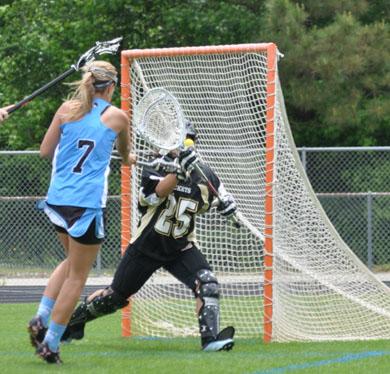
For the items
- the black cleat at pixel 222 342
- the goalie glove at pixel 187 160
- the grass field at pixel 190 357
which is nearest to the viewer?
the grass field at pixel 190 357

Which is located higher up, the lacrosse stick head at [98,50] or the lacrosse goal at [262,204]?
the lacrosse stick head at [98,50]

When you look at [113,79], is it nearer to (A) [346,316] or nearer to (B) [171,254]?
(B) [171,254]

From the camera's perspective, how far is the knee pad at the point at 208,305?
7875 millimetres

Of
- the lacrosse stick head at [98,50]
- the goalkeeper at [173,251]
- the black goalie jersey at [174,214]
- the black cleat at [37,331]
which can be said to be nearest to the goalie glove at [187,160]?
the goalkeeper at [173,251]

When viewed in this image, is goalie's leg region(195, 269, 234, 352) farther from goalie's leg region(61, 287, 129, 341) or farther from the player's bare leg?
the player's bare leg

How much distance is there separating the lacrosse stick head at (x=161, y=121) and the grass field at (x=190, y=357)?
4.53 feet

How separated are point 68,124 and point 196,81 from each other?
227 cm

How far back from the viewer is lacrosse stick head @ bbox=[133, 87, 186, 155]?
25.0ft

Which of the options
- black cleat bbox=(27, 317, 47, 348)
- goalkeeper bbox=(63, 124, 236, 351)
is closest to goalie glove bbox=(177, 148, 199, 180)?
goalkeeper bbox=(63, 124, 236, 351)

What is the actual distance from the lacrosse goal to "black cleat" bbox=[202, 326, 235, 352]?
2.32ft

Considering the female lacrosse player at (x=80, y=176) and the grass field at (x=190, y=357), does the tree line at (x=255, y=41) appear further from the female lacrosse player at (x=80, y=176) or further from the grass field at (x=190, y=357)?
the female lacrosse player at (x=80, y=176)

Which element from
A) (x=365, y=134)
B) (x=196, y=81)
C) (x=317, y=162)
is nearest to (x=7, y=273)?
(x=317, y=162)

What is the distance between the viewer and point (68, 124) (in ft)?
23.2

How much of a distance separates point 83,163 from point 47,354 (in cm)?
118
